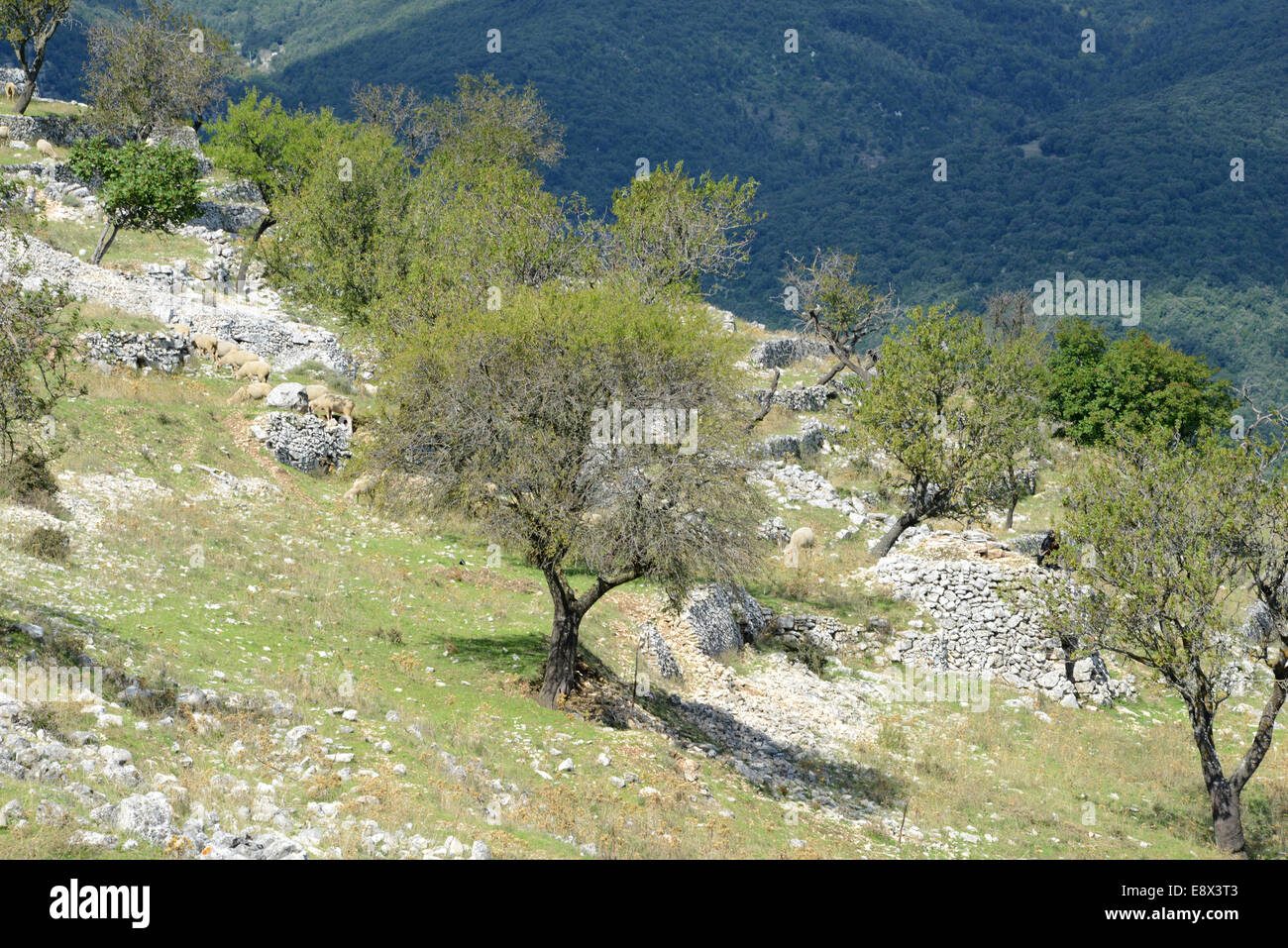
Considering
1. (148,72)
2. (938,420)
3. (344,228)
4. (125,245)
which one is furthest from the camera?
(148,72)

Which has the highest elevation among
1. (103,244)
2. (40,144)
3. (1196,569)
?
(40,144)

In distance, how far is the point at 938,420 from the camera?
123 feet

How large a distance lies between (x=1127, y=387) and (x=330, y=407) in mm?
48359

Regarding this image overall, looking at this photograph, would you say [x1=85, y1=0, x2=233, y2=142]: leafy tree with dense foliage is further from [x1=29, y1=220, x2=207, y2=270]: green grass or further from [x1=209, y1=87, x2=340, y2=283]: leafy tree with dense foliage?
[x1=29, y1=220, x2=207, y2=270]: green grass

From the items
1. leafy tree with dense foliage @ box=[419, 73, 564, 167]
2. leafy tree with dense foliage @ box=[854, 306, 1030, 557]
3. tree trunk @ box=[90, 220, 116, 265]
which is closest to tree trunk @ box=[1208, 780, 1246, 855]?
leafy tree with dense foliage @ box=[854, 306, 1030, 557]

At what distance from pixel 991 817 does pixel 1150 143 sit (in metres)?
181

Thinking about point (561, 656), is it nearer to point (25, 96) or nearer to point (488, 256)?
point (488, 256)

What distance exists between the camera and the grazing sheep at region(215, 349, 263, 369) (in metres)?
39.4

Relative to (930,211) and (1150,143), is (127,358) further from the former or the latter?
(1150,143)

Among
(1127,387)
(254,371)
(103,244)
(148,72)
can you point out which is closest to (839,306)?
(1127,387)

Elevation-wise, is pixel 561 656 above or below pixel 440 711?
above

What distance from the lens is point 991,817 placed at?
22.4 meters
